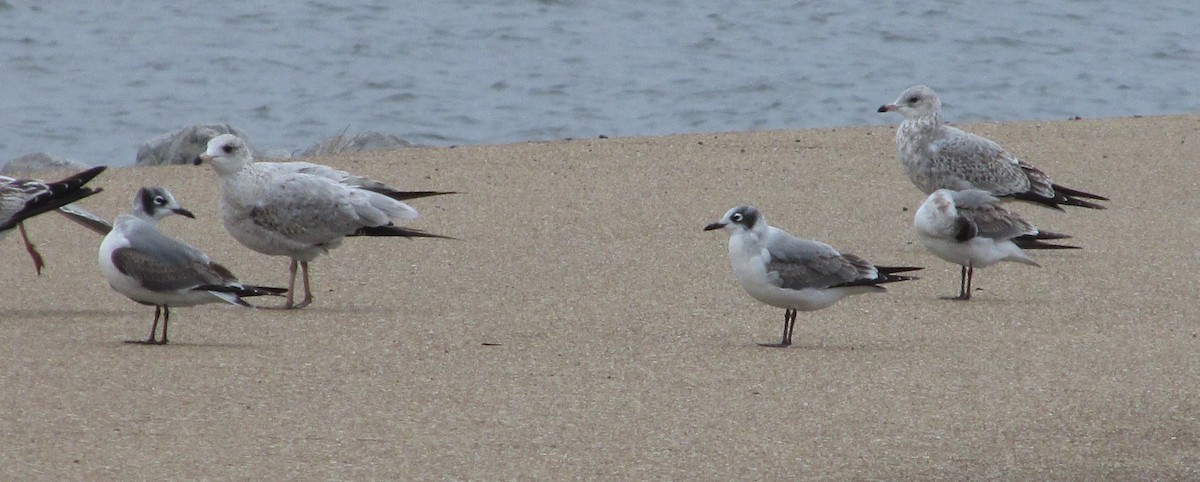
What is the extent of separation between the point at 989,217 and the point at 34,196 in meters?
4.22

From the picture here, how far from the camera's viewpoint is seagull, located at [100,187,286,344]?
6.50 meters

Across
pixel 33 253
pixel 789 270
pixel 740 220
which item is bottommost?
pixel 33 253

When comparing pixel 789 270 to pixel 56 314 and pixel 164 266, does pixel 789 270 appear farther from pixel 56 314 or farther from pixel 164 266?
pixel 56 314

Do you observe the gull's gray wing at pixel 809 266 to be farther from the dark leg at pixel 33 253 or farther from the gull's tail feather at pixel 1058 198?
the dark leg at pixel 33 253

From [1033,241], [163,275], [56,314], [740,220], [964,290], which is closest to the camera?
[163,275]

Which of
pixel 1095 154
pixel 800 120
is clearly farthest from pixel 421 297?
pixel 800 120

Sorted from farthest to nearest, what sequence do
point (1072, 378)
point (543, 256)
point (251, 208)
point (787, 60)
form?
1. point (787, 60)
2. point (543, 256)
3. point (251, 208)
4. point (1072, 378)

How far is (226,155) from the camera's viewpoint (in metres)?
7.66

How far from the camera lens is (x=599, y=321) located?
7.14m

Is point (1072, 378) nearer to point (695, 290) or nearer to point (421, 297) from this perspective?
point (695, 290)

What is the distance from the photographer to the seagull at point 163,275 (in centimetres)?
650

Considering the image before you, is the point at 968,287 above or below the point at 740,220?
below

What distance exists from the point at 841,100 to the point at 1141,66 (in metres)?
4.47

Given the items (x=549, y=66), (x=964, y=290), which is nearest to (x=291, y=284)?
(x=964, y=290)
